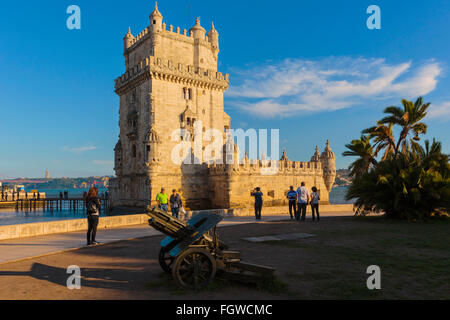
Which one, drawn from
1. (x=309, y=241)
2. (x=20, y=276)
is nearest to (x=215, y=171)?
(x=309, y=241)

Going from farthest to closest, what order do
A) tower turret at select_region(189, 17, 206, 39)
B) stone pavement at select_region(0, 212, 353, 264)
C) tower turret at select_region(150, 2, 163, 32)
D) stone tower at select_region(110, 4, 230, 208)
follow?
tower turret at select_region(189, 17, 206, 39)
tower turret at select_region(150, 2, 163, 32)
stone tower at select_region(110, 4, 230, 208)
stone pavement at select_region(0, 212, 353, 264)

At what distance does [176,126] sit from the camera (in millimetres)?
32906

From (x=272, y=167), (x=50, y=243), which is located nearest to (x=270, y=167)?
(x=272, y=167)

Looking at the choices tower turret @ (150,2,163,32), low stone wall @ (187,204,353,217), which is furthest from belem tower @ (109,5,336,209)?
low stone wall @ (187,204,353,217)

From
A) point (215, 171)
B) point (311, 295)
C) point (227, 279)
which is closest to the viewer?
point (311, 295)

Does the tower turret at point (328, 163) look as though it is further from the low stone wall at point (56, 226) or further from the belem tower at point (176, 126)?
the low stone wall at point (56, 226)

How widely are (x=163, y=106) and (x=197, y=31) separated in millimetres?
10212

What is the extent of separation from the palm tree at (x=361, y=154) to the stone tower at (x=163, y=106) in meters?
16.6

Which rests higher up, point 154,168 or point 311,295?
point 154,168

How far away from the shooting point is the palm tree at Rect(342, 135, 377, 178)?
21484mm

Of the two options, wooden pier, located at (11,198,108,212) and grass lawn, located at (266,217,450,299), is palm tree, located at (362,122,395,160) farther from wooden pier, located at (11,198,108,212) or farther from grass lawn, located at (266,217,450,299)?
→ wooden pier, located at (11,198,108,212)
